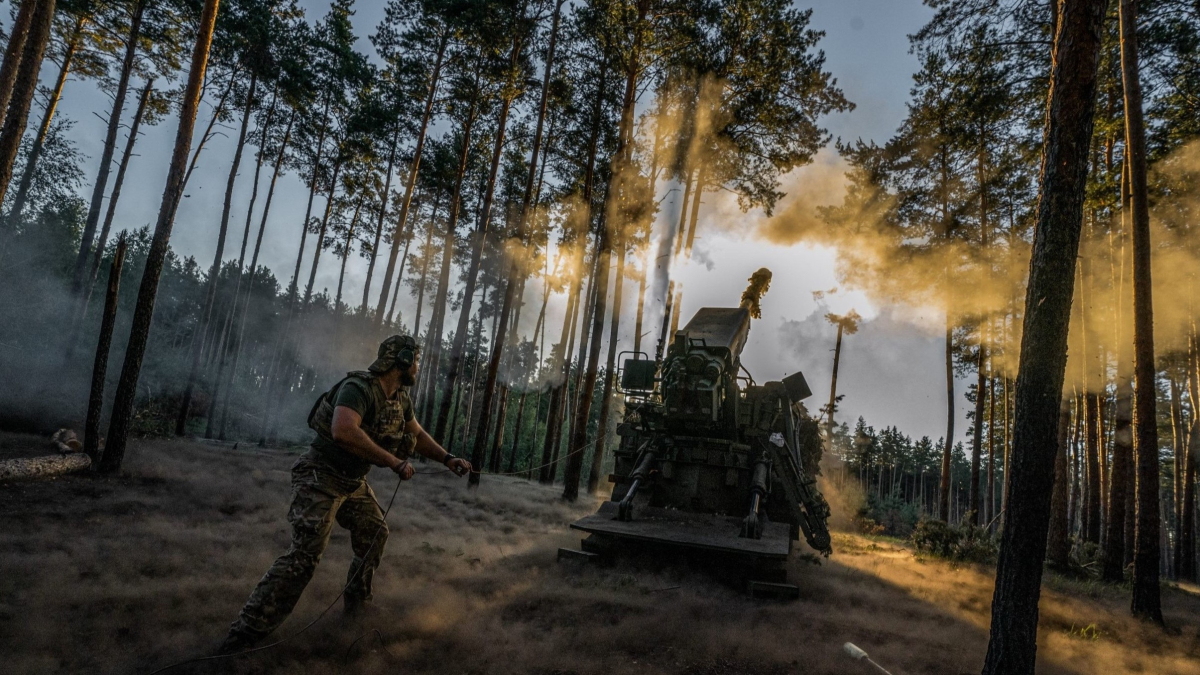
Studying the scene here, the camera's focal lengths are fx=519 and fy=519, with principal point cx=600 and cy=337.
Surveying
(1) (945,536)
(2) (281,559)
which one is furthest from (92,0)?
(1) (945,536)

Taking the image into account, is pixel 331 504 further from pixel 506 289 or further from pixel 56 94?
pixel 56 94

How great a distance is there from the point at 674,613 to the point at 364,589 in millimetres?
2735

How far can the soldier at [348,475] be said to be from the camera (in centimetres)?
334

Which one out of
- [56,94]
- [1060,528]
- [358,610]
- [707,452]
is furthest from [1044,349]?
[56,94]

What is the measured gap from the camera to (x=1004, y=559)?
3.65 metres

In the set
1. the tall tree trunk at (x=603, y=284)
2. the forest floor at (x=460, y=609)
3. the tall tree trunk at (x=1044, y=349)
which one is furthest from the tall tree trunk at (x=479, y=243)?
the tall tree trunk at (x=1044, y=349)

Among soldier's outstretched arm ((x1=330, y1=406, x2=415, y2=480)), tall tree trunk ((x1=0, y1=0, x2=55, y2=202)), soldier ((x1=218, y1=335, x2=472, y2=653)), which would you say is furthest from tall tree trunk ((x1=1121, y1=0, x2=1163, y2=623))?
tall tree trunk ((x1=0, y1=0, x2=55, y2=202))

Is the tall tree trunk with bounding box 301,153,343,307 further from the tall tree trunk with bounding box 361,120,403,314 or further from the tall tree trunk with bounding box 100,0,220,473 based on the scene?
the tall tree trunk with bounding box 100,0,220,473

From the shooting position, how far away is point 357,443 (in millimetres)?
3480

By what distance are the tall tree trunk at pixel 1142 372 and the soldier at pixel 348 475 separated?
8.64 meters

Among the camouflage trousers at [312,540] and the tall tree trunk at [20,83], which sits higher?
the tall tree trunk at [20,83]

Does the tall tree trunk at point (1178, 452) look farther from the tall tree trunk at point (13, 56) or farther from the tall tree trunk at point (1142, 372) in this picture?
the tall tree trunk at point (13, 56)

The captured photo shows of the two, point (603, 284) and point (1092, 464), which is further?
point (1092, 464)

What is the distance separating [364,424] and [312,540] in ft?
2.73
